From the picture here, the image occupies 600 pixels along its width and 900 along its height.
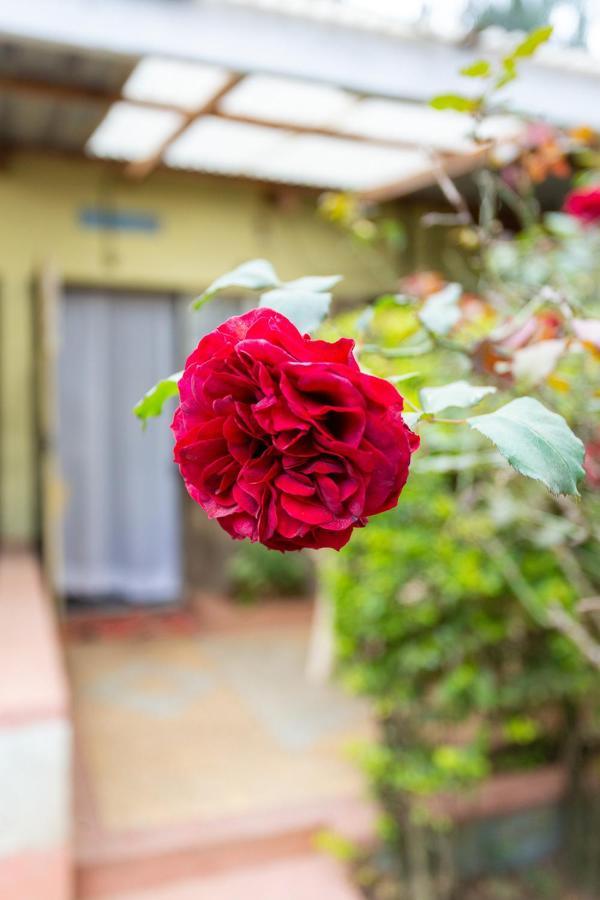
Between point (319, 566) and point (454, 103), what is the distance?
9.94 feet

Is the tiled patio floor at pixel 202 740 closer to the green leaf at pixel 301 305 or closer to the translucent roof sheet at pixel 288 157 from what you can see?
the green leaf at pixel 301 305

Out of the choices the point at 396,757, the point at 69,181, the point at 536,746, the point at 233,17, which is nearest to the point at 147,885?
the point at 396,757

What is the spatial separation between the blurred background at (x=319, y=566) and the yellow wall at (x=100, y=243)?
0.02 metres

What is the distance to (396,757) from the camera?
2719 millimetres

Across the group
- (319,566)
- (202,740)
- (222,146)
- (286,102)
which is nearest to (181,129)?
(286,102)

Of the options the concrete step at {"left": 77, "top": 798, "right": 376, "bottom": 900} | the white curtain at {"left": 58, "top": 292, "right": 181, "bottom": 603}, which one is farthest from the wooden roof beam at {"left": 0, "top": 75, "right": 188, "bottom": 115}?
the concrete step at {"left": 77, "top": 798, "right": 376, "bottom": 900}

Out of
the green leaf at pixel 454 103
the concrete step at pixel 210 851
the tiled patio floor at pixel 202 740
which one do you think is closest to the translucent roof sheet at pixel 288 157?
the tiled patio floor at pixel 202 740

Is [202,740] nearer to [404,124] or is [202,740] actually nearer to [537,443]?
[404,124]

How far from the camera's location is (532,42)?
0.96 metres

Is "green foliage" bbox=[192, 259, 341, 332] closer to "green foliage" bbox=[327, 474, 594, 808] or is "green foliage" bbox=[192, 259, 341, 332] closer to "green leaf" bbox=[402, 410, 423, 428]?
"green leaf" bbox=[402, 410, 423, 428]

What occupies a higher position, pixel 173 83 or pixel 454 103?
pixel 173 83

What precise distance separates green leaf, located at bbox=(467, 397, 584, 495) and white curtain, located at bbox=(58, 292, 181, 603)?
5159 mm

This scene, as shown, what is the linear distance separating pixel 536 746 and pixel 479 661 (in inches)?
27.6

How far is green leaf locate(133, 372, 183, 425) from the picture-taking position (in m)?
0.74
